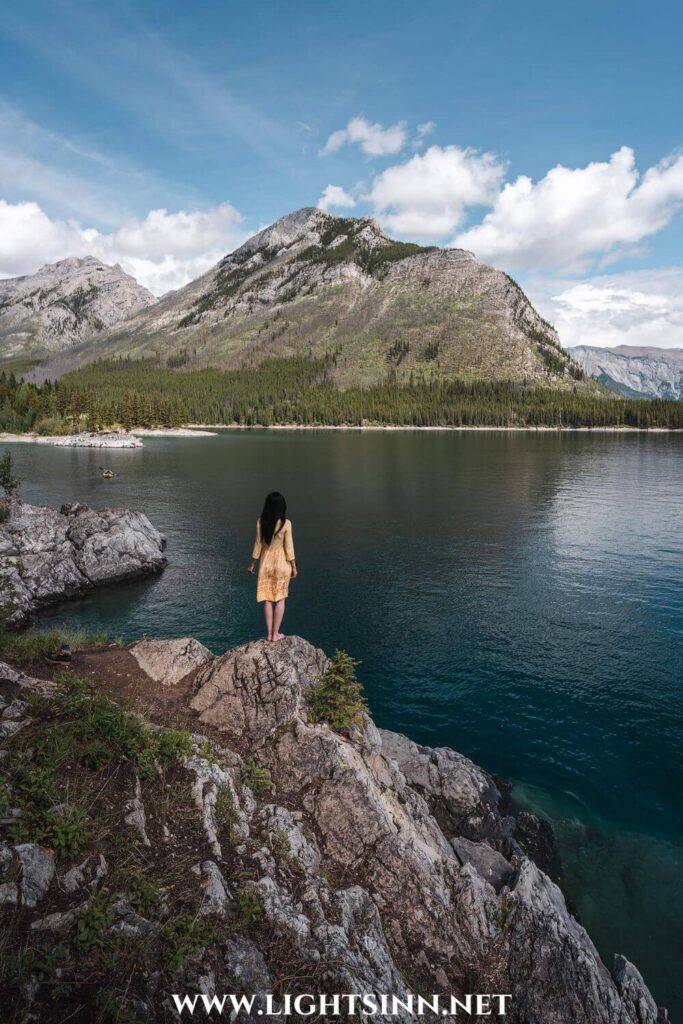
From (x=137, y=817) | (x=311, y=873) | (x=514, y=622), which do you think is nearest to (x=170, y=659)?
(x=137, y=817)

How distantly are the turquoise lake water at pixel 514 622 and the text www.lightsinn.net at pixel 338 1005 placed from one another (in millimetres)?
6445

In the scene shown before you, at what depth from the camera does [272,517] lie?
16.4 metres

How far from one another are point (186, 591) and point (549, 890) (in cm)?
3214

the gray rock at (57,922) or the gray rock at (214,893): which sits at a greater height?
the gray rock at (57,922)

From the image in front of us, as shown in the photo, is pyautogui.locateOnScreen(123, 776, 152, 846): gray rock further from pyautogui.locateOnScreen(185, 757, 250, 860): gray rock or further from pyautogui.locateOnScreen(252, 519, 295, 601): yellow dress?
pyautogui.locateOnScreen(252, 519, 295, 601): yellow dress

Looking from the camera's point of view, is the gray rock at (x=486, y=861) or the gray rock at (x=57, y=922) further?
the gray rock at (x=486, y=861)

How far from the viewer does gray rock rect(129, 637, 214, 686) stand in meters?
18.4

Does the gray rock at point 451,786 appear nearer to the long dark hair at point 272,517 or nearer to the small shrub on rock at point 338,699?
the small shrub on rock at point 338,699

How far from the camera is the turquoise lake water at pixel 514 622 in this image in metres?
18.2

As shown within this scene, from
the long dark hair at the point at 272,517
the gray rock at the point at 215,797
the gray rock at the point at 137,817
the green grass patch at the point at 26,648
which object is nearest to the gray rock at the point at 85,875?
the gray rock at the point at 137,817

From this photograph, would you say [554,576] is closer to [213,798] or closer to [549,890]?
[549,890]

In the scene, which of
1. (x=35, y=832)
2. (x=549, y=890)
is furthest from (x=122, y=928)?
(x=549, y=890)

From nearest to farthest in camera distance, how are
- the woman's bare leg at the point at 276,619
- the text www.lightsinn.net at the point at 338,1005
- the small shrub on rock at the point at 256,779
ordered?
the text www.lightsinn.net at the point at 338,1005 < the small shrub on rock at the point at 256,779 < the woman's bare leg at the point at 276,619

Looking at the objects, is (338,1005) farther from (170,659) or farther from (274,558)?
(170,659)
